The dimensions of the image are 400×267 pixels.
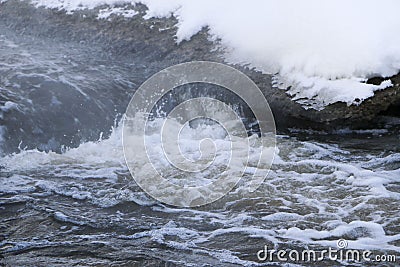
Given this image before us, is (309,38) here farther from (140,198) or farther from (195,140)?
(140,198)

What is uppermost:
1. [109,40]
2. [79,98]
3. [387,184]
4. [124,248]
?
[109,40]

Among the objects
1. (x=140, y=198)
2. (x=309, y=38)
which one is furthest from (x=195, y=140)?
(x=309, y=38)

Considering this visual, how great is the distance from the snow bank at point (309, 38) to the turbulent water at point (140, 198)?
0.71m

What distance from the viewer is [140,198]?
536cm

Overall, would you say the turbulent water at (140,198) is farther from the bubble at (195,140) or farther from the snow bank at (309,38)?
the snow bank at (309,38)

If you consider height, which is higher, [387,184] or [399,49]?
[399,49]

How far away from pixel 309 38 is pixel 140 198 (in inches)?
155

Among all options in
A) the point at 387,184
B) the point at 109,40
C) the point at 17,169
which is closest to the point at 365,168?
A: the point at 387,184

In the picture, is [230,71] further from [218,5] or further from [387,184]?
[387,184]

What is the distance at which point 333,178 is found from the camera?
18.4ft

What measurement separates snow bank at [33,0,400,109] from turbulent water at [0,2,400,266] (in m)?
0.71

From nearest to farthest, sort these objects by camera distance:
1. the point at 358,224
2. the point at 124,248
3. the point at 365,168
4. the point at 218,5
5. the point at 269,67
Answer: the point at 124,248
the point at 358,224
the point at 365,168
the point at 269,67
the point at 218,5

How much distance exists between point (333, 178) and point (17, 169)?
3488 mm

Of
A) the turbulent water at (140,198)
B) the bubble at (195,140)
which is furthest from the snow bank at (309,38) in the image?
the turbulent water at (140,198)
